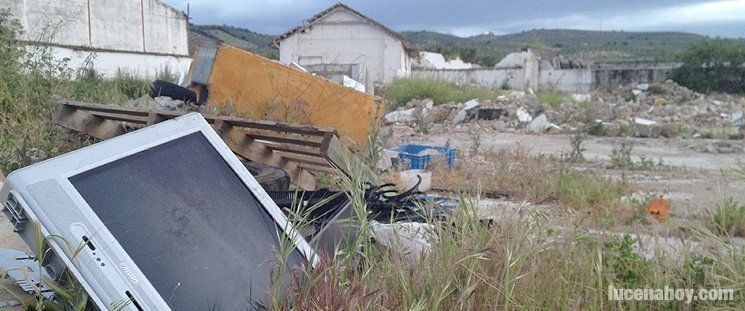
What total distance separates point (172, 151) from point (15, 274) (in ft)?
2.16

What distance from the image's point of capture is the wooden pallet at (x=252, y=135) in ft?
12.0

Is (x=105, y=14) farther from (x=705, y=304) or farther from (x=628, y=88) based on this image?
(x=705, y=304)

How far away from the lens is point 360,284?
1840 millimetres

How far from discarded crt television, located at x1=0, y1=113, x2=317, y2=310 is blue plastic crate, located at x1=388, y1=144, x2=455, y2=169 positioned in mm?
4091

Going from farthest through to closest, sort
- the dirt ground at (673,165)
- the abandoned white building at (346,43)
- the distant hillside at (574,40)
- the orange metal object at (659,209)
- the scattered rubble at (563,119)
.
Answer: the distant hillside at (574,40), the abandoned white building at (346,43), the scattered rubble at (563,119), the dirt ground at (673,165), the orange metal object at (659,209)

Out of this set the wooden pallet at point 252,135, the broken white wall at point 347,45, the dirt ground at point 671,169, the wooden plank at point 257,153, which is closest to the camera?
the wooden pallet at point 252,135

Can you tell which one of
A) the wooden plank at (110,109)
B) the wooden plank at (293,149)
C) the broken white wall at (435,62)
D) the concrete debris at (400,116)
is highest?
the broken white wall at (435,62)

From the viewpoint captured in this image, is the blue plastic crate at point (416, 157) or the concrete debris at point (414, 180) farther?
the blue plastic crate at point (416, 157)

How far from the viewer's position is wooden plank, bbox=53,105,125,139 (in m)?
4.21

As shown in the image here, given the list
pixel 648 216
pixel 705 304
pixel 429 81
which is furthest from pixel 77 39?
pixel 705 304

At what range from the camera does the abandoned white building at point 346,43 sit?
1151 inches

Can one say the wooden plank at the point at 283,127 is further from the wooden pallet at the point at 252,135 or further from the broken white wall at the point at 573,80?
the broken white wall at the point at 573,80

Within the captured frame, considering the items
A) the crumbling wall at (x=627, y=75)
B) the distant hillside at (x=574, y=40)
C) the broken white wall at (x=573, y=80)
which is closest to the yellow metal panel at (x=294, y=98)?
the broken white wall at (x=573, y=80)

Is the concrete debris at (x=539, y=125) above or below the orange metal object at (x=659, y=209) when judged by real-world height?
above
